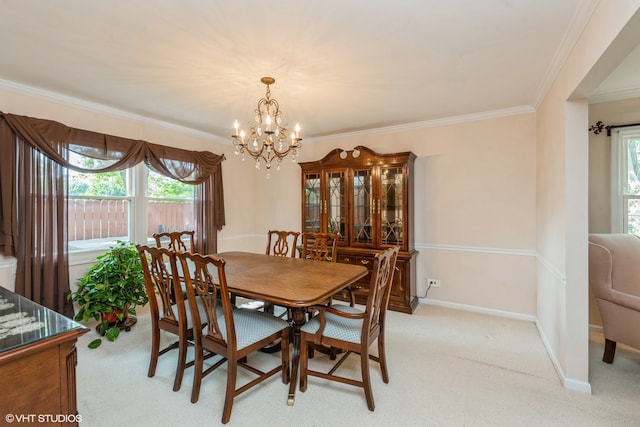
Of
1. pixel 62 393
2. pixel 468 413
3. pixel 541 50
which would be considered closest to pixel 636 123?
pixel 541 50

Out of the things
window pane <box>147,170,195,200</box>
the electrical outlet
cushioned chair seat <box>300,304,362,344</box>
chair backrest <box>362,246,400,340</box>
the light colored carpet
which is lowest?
the light colored carpet

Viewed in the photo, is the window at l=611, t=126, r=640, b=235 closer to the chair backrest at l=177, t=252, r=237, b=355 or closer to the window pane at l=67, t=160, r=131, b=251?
the chair backrest at l=177, t=252, r=237, b=355

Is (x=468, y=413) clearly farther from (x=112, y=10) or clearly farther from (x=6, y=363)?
(x=112, y=10)

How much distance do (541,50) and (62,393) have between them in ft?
10.5

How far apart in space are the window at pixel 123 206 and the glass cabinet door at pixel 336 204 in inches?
75.9

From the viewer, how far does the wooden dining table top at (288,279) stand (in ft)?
5.84

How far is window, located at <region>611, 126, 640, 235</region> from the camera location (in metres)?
2.80

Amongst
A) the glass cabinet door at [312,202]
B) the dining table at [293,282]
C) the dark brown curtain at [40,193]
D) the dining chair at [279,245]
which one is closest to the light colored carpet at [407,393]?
the dining table at [293,282]

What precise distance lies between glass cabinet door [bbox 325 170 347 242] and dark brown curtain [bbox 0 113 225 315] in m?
2.44

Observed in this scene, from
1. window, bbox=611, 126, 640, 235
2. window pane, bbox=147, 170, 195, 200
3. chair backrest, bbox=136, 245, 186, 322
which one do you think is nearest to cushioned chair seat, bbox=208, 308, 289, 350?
chair backrest, bbox=136, 245, 186, 322

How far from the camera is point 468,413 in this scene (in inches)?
71.8

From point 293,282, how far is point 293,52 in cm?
163

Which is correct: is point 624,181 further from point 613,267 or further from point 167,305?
point 167,305

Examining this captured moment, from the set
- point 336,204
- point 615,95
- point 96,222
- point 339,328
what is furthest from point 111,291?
point 615,95
